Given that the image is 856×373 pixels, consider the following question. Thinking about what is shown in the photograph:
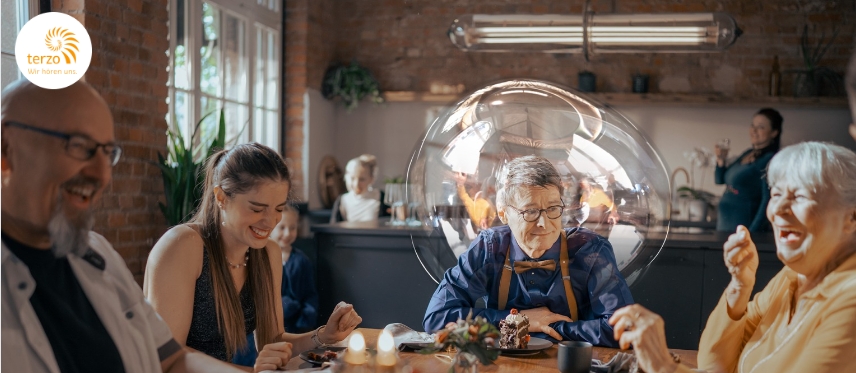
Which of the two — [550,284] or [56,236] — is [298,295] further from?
[56,236]

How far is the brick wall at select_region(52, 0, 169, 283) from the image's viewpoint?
127 inches

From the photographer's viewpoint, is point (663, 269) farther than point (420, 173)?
Yes

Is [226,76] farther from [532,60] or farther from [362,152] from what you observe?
[532,60]

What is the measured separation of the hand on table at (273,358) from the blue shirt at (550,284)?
455 millimetres

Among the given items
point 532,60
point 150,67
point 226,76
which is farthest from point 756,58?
point 150,67

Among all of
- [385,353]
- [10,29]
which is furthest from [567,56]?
[385,353]

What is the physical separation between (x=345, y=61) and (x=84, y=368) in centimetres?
569

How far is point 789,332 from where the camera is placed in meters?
1.36

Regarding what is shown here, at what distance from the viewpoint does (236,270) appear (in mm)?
1864

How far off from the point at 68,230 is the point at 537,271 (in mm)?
1091

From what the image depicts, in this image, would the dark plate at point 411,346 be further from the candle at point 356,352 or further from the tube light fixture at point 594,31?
the tube light fixture at point 594,31

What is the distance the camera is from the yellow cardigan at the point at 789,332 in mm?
1235

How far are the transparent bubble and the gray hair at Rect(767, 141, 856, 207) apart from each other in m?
0.39

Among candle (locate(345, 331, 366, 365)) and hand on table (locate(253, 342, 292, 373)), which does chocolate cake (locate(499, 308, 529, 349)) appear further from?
candle (locate(345, 331, 366, 365))
